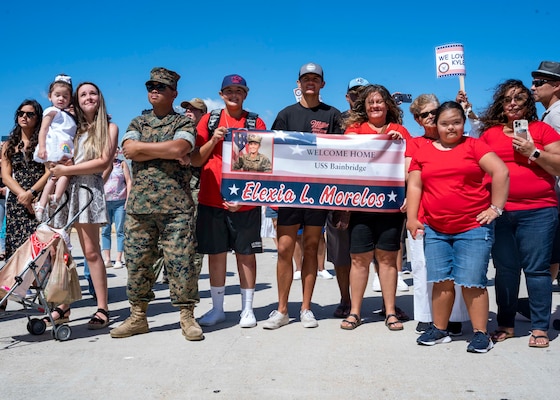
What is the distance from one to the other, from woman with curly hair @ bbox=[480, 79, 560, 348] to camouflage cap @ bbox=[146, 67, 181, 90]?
2.76 m

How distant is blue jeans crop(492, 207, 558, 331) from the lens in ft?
14.9

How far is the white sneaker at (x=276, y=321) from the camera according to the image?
202 inches

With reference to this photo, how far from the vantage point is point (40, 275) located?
15.9 feet

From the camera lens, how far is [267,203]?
17.2 ft

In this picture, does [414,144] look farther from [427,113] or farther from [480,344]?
[480,344]

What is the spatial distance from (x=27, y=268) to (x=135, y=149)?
1.36m

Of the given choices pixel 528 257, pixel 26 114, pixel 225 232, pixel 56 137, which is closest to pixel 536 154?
pixel 528 257

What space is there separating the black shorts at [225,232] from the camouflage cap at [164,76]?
3.93 feet

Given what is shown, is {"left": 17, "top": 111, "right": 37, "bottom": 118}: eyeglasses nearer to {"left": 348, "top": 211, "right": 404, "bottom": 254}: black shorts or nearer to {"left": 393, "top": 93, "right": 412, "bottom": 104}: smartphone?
{"left": 348, "top": 211, "right": 404, "bottom": 254}: black shorts

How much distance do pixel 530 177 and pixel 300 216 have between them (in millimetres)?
2042

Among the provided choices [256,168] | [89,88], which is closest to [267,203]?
[256,168]

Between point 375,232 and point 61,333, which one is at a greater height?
point 375,232

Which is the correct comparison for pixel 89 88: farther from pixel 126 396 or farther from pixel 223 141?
pixel 126 396

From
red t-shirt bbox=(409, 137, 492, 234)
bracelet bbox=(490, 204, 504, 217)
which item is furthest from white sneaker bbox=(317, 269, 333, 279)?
bracelet bbox=(490, 204, 504, 217)
